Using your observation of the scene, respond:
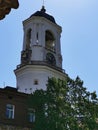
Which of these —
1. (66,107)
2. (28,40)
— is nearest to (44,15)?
(28,40)

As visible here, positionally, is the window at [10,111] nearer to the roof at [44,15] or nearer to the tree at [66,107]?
the tree at [66,107]

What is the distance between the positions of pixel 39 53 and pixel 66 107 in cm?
2504

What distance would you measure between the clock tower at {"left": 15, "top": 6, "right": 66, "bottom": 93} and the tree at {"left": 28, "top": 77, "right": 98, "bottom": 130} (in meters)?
16.8

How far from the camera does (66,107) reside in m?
30.0

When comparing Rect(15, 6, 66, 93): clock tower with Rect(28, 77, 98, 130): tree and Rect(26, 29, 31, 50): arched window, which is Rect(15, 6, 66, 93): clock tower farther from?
Rect(28, 77, 98, 130): tree

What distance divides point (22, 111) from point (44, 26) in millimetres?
22877

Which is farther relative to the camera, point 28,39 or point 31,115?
point 28,39

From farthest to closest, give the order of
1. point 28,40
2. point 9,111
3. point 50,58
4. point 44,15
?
point 44,15, point 28,40, point 50,58, point 9,111

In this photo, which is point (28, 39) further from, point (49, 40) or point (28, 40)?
point (49, 40)

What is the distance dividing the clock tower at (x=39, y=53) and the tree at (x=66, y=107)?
16.8 meters

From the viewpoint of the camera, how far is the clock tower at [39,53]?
166ft

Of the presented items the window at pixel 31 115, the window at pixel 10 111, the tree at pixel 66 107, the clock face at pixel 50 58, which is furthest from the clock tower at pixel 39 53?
the tree at pixel 66 107

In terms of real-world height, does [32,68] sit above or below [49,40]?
below

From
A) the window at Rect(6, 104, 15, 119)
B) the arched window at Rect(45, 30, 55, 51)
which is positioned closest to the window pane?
the window at Rect(6, 104, 15, 119)
